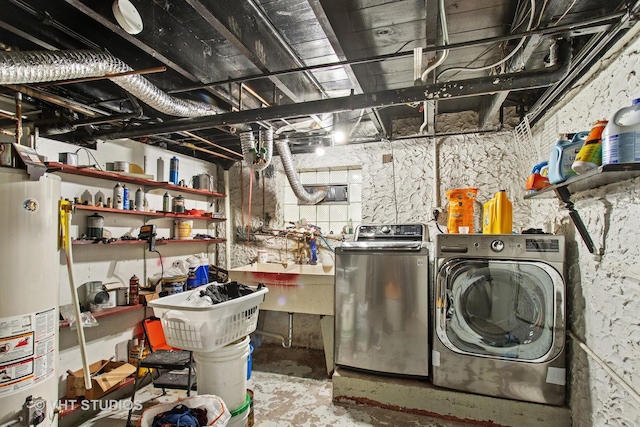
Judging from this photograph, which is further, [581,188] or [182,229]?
[182,229]

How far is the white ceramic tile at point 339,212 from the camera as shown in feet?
12.0

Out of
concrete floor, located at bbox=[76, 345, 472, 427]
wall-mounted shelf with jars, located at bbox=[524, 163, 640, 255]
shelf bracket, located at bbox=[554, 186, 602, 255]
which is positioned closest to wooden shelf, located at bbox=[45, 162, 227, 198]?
concrete floor, located at bbox=[76, 345, 472, 427]

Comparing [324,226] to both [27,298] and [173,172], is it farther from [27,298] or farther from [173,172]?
[27,298]

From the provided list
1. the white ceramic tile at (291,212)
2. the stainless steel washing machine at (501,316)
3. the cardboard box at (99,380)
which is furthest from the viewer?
the white ceramic tile at (291,212)

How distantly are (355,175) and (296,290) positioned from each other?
156cm

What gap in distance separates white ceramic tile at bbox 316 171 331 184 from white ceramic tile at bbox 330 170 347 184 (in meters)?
0.05

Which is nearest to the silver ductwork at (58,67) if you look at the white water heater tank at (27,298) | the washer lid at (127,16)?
the washer lid at (127,16)

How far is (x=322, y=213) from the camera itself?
3.77 m

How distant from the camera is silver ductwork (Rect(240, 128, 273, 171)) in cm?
286

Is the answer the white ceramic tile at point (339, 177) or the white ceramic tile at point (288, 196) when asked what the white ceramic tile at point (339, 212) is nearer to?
the white ceramic tile at point (339, 177)

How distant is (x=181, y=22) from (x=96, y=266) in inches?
86.9

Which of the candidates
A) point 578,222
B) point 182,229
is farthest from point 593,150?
point 182,229

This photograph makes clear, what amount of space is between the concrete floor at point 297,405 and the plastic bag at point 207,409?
72 centimetres

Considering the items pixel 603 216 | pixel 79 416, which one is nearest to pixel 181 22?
pixel 603 216
